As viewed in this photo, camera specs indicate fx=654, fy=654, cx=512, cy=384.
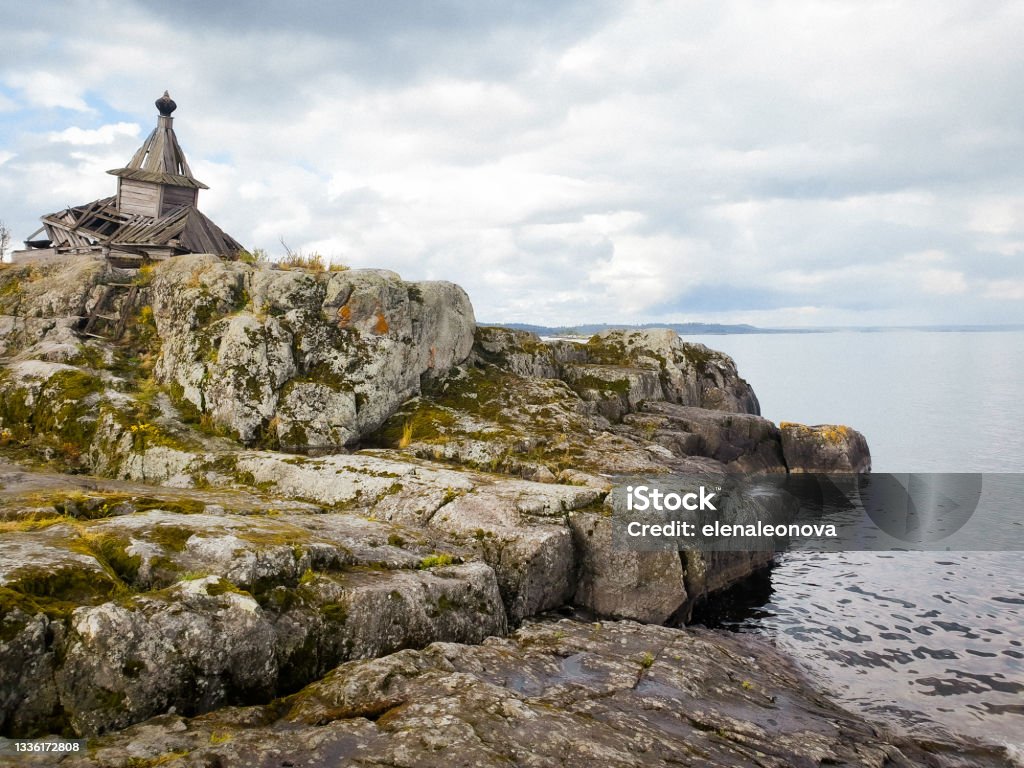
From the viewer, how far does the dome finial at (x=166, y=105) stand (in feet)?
145

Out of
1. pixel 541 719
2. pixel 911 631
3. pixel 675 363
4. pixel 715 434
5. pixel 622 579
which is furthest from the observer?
pixel 675 363

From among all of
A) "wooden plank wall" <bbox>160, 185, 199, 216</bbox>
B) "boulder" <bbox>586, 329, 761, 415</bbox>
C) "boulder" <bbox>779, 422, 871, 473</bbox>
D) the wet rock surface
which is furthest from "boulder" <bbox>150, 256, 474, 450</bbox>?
"boulder" <bbox>779, 422, 871, 473</bbox>

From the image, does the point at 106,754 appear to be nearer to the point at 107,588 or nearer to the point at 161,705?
the point at 161,705

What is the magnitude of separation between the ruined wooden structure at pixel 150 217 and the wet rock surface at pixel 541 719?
3205 cm

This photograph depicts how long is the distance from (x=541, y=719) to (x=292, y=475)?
42.2 feet

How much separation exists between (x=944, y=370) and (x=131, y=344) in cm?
16350

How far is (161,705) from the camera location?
367 inches

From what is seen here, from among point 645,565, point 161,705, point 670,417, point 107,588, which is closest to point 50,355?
point 107,588

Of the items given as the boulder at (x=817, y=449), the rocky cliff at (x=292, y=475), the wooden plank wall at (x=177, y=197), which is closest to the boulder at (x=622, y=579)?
the rocky cliff at (x=292, y=475)

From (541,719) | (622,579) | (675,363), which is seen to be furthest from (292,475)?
(675,363)

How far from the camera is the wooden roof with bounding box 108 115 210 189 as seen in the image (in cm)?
4219

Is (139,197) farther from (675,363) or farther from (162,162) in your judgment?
(675,363)

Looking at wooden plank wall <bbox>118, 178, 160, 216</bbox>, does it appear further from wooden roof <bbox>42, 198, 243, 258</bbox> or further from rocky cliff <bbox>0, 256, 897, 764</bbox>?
rocky cliff <bbox>0, 256, 897, 764</bbox>

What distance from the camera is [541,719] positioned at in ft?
31.1
